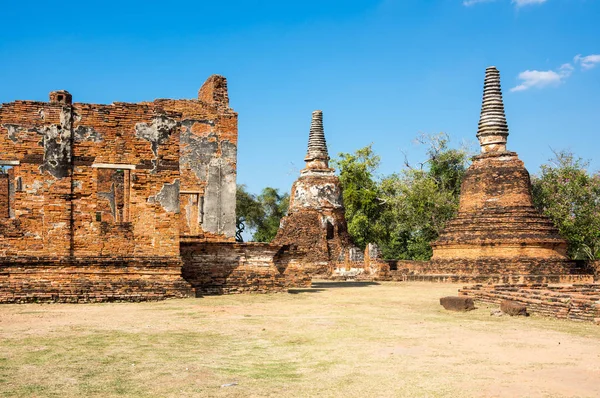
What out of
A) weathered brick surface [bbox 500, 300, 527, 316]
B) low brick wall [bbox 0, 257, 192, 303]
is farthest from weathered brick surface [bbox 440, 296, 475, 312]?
low brick wall [bbox 0, 257, 192, 303]

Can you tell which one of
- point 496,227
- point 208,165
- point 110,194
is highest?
point 208,165

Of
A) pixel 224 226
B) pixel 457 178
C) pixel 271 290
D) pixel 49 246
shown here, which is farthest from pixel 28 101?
pixel 457 178

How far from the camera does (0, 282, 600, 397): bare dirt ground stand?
5.39 meters

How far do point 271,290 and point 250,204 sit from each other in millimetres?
32444

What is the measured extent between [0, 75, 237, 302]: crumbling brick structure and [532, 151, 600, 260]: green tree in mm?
20440

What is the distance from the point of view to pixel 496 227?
2378 cm

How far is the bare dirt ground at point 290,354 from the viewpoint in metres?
5.39

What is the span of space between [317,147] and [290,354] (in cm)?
2583

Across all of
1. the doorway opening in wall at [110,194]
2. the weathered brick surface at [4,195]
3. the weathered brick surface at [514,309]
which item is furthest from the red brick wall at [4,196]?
the weathered brick surface at [514,309]

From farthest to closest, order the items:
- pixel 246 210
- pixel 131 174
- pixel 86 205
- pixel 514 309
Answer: pixel 246 210
pixel 131 174
pixel 86 205
pixel 514 309

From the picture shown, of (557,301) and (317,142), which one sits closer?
(557,301)

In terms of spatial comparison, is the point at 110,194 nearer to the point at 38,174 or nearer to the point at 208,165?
the point at 208,165

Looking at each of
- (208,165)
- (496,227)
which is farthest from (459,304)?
(496,227)

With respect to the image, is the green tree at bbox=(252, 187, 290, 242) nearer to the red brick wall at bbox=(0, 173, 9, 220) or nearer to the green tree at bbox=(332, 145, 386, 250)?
the green tree at bbox=(332, 145, 386, 250)
